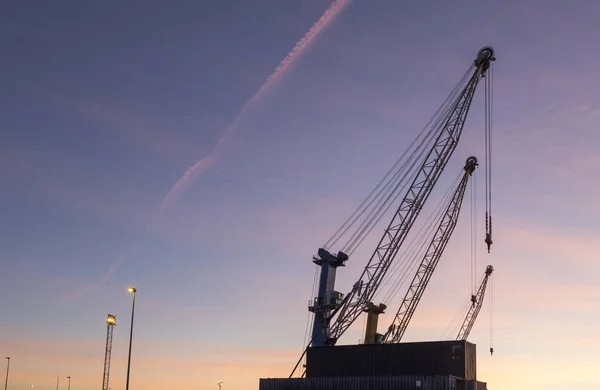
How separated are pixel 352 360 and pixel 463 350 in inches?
628

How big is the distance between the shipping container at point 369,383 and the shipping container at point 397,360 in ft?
10.8

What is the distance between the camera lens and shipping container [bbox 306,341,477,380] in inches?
3238

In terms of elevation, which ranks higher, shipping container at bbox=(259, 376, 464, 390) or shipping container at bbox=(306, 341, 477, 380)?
shipping container at bbox=(306, 341, 477, 380)

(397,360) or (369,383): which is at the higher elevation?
(397,360)

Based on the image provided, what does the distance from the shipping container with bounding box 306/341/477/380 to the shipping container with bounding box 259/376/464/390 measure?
3289 mm

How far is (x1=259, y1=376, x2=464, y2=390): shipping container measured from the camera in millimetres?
76250

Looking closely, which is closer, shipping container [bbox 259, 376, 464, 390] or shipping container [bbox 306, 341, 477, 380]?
shipping container [bbox 259, 376, 464, 390]

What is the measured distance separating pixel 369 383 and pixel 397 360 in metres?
6.73

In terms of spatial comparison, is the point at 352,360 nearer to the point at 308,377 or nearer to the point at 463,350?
the point at 308,377

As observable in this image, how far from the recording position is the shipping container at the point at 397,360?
82250mm

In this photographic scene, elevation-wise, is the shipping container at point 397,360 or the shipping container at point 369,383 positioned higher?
the shipping container at point 397,360

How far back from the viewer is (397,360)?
8612cm

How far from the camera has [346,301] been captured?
104438 millimetres

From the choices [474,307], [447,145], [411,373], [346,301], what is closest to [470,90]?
[447,145]
